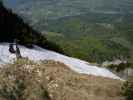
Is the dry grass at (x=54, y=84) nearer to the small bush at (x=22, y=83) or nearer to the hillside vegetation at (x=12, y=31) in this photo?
the small bush at (x=22, y=83)

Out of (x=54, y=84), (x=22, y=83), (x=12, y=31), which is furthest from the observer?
(x=12, y=31)

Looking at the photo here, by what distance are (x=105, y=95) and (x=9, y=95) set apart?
5.83 m

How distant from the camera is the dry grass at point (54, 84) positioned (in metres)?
20.9

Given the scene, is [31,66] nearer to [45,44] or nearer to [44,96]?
[44,96]

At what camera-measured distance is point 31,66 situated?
23.9 m

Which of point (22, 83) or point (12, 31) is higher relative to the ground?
point (12, 31)

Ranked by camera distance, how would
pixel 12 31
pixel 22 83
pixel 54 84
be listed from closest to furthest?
pixel 22 83
pixel 54 84
pixel 12 31

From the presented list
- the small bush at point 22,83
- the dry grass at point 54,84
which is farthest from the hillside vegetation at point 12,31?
the small bush at point 22,83

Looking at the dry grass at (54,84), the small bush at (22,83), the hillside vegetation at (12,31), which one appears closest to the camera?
the small bush at (22,83)

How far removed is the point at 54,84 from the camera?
22.1m

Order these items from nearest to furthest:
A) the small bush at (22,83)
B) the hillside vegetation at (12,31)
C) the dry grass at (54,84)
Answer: the small bush at (22,83), the dry grass at (54,84), the hillside vegetation at (12,31)

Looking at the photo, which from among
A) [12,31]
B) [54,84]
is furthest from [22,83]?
[12,31]

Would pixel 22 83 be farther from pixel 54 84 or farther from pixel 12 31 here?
pixel 12 31

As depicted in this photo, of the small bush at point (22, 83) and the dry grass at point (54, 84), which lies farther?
the dry grass at point (54, 84)
